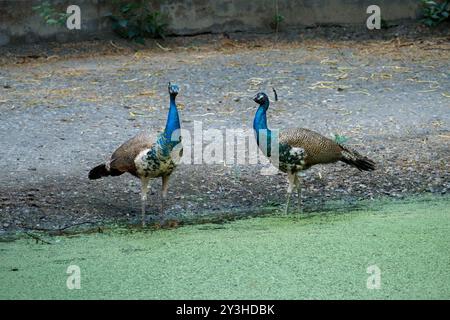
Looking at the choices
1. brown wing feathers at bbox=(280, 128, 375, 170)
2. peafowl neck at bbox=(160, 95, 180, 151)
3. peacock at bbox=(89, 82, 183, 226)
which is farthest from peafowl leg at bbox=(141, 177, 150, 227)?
brown wing feathers at bbox=(280, 128, 375, 170)

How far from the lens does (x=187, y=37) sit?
9.69 meters

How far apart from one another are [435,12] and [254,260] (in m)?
5.72

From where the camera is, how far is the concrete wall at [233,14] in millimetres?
9422

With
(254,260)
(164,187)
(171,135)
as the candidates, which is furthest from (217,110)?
(254,260)

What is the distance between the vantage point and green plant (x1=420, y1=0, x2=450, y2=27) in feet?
31.8

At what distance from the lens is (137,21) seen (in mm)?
9516

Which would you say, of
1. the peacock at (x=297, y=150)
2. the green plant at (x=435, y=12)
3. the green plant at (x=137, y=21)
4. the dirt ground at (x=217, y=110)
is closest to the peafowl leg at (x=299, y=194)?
the peacock at (x=297, y=150)

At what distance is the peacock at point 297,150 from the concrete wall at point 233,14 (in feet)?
12.9

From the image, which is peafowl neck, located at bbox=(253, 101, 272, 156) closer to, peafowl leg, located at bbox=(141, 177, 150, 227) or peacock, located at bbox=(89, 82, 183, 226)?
peacock, located at bbox=(89, 82, 183, 226)

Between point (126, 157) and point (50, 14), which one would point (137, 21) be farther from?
point (126, 157)

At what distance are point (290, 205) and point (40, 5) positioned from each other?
14.1 feet
